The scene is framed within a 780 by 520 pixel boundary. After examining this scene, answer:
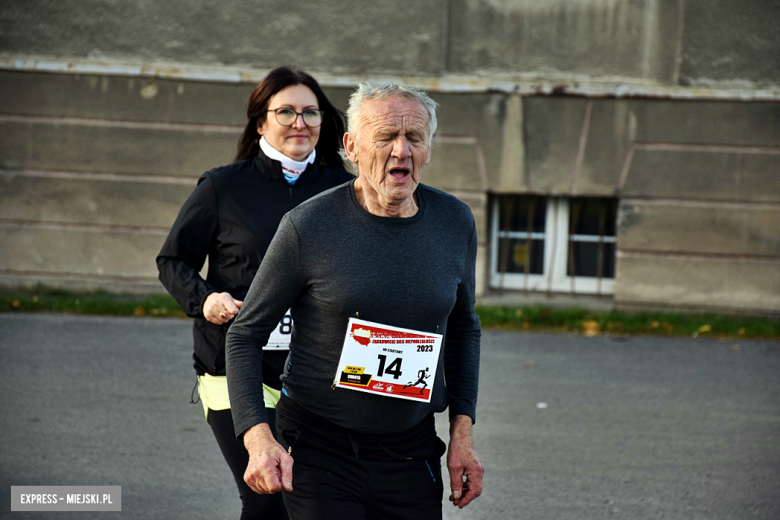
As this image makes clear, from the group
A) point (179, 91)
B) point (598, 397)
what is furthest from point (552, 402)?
Answer: point (179, 91)

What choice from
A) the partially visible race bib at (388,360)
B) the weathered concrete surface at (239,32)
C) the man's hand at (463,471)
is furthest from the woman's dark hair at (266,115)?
the weathered concrete surface at (239,32)

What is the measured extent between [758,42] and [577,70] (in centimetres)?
184

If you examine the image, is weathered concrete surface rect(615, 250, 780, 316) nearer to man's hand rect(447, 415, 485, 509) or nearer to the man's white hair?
man's hand rect(447, 415, 485, 509)

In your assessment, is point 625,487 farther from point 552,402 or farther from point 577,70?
point 577,70

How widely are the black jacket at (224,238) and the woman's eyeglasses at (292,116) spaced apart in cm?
17

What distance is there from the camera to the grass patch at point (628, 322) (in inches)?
326

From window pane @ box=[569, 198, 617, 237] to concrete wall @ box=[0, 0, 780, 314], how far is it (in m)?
0.33

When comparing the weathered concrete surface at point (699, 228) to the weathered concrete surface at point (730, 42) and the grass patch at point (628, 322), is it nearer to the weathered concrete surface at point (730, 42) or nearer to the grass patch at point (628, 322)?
the grass patch at point (628, 322)

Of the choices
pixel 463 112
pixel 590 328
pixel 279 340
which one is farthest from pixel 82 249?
pixel 279 340

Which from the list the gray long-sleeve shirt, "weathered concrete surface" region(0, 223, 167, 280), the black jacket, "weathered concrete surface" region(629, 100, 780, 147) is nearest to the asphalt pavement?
the black jacket

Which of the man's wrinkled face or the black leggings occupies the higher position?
the man's wrinkled face

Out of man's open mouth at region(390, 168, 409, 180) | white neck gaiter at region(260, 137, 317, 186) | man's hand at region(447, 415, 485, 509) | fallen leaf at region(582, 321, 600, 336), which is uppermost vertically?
white neck gaiter at region(260, 137, 317, 186)

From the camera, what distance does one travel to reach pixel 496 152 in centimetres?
909

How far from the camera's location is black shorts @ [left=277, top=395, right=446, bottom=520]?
2346 mm
